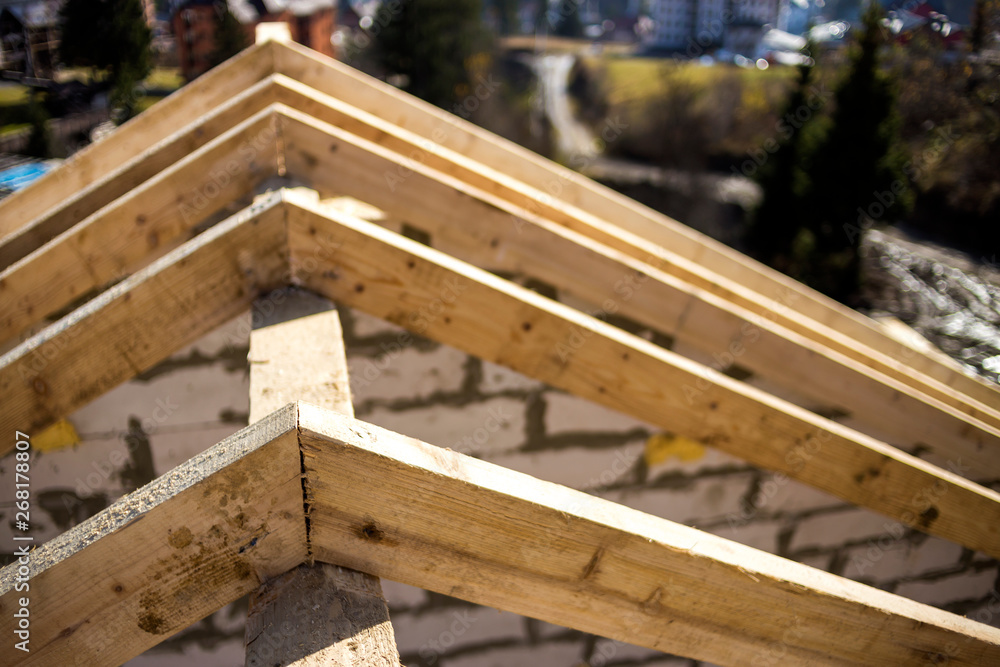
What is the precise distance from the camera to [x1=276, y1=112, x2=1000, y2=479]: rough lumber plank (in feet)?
6.06

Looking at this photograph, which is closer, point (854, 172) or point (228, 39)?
point (228, 39)

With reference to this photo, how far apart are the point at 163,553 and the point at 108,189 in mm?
1591

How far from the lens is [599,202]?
2887mm

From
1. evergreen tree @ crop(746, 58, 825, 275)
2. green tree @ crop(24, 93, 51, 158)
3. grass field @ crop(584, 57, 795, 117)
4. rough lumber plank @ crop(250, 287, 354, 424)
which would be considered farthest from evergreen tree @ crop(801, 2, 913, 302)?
rough lumber plank @ crop(250, 287, 354, 424)

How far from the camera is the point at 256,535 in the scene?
97cm

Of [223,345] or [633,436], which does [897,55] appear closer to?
[633,436]

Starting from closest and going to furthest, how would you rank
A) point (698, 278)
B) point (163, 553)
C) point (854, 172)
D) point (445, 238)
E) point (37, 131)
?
point (163, 553)
point (445, 238)
point (698, 278)
point (37, 131)
point (854, 172)

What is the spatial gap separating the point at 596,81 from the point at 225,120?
2943 cm

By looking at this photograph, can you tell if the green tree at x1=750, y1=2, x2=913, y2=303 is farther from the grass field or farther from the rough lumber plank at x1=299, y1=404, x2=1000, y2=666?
the rough lumber plank at x1=299, y1=404, x2=1000, y2=666

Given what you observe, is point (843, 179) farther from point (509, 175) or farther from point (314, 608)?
point (314, 608)

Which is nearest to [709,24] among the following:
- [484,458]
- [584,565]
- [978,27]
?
[978,27]

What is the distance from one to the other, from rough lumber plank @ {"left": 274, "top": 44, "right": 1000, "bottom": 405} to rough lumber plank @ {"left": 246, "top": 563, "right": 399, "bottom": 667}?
2.15 metres

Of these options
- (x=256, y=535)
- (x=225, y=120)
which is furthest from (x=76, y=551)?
(x=225, y=120)

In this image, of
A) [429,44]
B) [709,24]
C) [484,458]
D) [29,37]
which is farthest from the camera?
[709,24]
